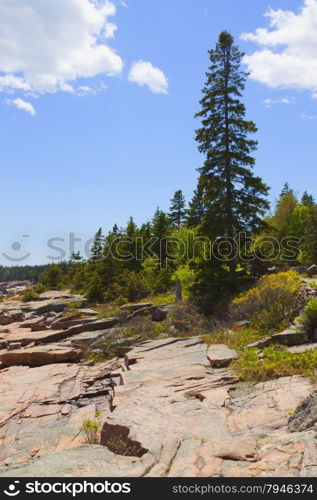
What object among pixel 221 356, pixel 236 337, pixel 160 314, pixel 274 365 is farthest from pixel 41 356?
pixel 274 365

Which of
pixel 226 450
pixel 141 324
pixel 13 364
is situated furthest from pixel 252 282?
pixel 226 450

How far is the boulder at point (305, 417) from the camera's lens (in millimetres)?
5195

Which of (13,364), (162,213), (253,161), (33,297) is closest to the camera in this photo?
(13,364)

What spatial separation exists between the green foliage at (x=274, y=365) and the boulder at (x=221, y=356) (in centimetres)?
27

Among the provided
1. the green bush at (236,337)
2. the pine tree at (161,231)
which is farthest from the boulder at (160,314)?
the pine tree at (161,231)

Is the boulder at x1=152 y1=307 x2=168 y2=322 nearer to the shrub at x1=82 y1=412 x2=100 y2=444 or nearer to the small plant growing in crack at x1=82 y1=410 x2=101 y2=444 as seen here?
the small plant growing in crack at x1=82 y1=410 x2=101 y2=444

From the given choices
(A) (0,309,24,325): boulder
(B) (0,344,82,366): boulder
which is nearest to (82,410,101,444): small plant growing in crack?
(B) (0,344,82,366): boulder

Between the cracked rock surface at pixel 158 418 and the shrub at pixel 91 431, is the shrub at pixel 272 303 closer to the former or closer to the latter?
the cracked rock surface at pixel 158 418

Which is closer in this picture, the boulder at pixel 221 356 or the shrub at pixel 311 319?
the boulder at pixel 221 356

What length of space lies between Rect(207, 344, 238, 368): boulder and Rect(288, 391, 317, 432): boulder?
4.26 m

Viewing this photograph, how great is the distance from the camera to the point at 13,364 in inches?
624

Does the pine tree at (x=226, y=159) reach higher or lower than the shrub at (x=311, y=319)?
higher

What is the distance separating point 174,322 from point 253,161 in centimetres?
1137
